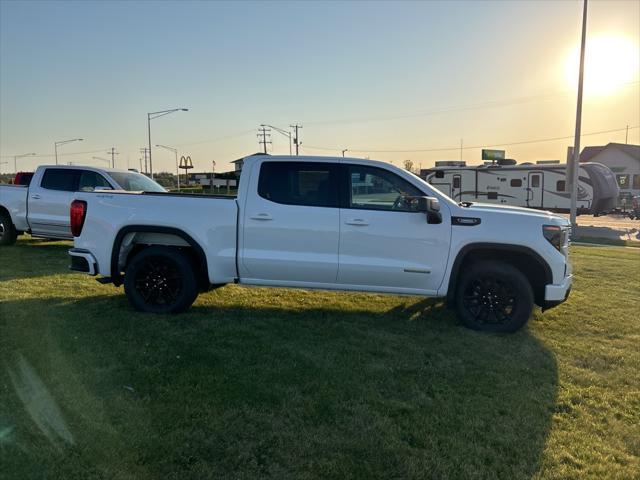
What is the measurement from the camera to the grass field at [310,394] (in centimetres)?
293

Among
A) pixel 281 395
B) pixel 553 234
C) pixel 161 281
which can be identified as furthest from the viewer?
pixel 161 281

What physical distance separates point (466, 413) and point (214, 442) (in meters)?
1.74

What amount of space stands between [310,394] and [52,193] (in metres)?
8.97

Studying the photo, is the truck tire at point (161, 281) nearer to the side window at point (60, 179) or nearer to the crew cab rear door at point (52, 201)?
the crew cab rear door at point (52, 201)

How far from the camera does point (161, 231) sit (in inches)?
224

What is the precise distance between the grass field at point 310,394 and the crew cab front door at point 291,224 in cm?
58

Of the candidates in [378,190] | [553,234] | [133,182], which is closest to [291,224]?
[378,190]

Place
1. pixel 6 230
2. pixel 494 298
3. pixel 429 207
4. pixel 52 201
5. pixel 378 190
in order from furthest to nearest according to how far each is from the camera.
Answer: pixel 6 230
pixel 52 201
pixel 378 190
pixel 494 298
pixel 429 207

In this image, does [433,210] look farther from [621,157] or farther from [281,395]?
[621,157]

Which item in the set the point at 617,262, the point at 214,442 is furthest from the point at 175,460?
the point at 617,262

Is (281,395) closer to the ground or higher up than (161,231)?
closer to the ground

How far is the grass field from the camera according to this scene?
2932 millimetres

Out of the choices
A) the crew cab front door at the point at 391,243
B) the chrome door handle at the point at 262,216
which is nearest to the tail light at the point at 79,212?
the chrome door handle at the point at 262,216

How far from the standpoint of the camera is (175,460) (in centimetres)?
289
